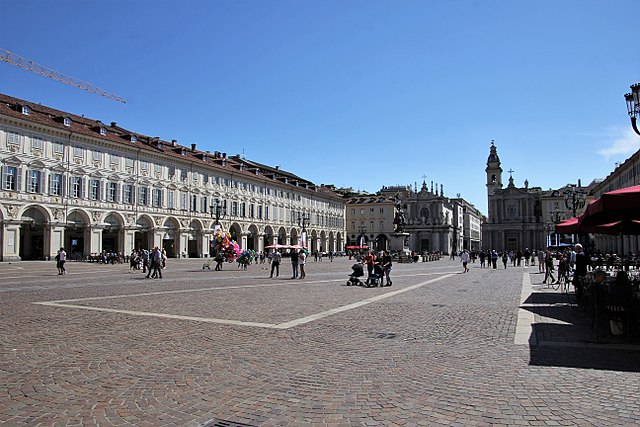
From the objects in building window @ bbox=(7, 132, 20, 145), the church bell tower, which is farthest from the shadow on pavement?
the church bell tower

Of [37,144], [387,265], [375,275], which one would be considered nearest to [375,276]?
[375,275]

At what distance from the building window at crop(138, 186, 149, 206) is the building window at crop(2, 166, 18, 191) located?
1359cm

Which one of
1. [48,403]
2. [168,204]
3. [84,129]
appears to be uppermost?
[84,129]

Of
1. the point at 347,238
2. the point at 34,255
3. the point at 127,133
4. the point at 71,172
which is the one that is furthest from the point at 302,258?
the point at 347,238

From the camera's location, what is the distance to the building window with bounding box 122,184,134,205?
52406mm

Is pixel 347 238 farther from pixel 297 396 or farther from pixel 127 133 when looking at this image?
pixel 297 396

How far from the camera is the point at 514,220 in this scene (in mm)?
111688

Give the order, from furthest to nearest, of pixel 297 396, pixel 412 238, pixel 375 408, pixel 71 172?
pixel 412 238 → pixel 71 172 → pixel 297 396 → pixel 375 408

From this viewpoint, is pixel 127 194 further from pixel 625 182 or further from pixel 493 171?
pixel 493 171

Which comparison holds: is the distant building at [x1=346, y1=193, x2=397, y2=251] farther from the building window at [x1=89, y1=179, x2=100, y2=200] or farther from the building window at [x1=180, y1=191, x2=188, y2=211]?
the building window at [x1=89, y1=179, x2=100, y2=200]

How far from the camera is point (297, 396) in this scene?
5.55m

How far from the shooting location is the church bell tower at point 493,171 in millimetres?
118562

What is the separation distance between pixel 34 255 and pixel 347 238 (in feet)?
237

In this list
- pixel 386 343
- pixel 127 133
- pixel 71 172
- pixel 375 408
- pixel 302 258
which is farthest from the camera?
pixel 127 133
